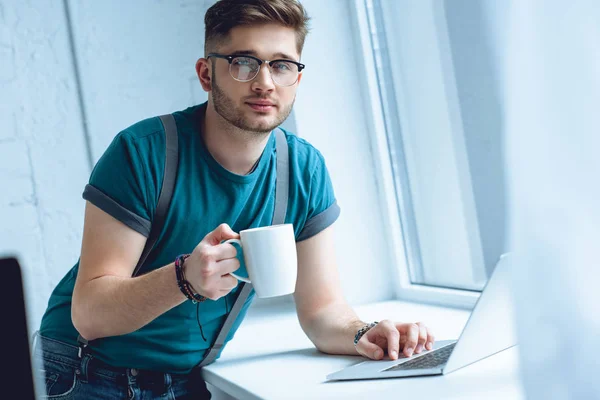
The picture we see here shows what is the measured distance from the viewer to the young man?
1.29 meters

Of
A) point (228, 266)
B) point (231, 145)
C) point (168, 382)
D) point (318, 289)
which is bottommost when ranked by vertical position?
point (168, 382)

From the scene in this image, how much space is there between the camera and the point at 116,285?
4.05 ft

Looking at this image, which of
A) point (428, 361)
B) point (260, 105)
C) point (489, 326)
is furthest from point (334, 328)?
point (260, 105)

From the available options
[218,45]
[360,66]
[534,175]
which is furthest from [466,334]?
[360,66]

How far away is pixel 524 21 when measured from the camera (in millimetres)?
746

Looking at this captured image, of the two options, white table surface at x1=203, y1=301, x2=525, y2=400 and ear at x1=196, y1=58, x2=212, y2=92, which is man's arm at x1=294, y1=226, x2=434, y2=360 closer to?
white table surface at x1=203, y1=301, x2=525, y2=400

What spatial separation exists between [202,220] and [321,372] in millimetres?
372

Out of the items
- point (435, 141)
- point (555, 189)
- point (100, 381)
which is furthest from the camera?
point (435, 141)

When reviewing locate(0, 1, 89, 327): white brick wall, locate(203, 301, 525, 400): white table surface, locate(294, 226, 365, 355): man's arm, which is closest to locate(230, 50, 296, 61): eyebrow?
locate(294, 226, 365, 355): man's arm

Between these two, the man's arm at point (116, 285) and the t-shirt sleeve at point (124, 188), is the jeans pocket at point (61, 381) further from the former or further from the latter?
the t-shirt sleeve at point (124, 188)

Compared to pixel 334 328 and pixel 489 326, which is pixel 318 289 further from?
pixel 489 326

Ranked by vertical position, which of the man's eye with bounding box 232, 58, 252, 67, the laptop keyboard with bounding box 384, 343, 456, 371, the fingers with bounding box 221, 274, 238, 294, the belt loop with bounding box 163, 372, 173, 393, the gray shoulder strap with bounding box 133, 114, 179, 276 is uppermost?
the man's eye with bounding box 232, 58, 252, 67

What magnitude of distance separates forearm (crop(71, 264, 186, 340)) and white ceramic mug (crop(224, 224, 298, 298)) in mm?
158

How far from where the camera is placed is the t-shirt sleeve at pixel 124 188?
1.30m
